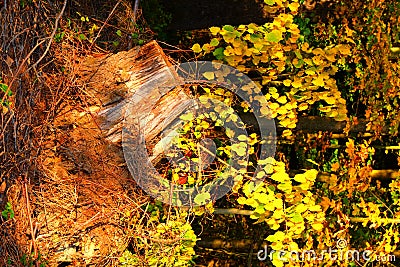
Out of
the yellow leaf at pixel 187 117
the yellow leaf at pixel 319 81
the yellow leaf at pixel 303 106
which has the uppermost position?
the yellow leaf at pixel 319 81

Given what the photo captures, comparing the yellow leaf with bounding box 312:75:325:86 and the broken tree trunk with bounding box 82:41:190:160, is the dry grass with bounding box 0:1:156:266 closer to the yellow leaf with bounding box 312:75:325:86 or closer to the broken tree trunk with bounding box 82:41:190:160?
the broken tree trunk with bounding box 82:41:190:160

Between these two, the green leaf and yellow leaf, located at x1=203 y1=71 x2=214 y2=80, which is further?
yellow leaf, located at x1=203 y1=71 x2=214 y2=80

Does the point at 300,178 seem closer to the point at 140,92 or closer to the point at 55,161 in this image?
the point at 140,92

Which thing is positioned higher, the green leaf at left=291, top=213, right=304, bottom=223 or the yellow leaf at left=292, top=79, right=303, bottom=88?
the yellow leaf at left=292, top=79, right=303, bottom=88

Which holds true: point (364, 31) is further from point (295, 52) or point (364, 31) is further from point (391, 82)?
point (295, 52)

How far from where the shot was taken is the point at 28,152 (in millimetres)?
3111

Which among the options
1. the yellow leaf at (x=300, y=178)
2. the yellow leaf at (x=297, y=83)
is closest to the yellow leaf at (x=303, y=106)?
the yellow leaf at (x=297, y=83)

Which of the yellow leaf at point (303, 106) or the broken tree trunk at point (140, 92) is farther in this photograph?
the yellow leaf at point (303, 106)

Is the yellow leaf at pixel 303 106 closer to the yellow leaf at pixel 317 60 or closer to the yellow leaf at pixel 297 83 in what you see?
the yellow leaf at pixel 297 83

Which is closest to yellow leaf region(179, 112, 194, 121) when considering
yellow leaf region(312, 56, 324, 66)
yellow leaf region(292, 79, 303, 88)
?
yellow leaf region(292, 79, 303, 88)

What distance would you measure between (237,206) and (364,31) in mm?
1236

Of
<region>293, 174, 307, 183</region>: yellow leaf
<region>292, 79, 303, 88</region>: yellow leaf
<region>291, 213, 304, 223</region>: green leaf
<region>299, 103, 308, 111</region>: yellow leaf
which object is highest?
<region>292, 79, 303, 88</region>: yellow leaf

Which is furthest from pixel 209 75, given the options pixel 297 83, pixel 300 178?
pixel 300 178

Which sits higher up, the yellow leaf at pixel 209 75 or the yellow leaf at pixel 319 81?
the yellow leaf at pixel 209 75
